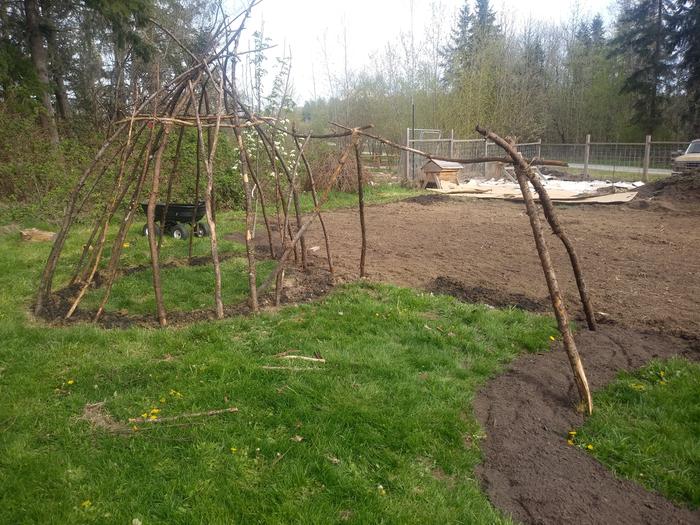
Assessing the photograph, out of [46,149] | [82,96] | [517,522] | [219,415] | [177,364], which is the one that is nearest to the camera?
[517,522]

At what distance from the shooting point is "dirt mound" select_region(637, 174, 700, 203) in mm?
13656

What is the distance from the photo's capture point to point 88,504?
8.71ft

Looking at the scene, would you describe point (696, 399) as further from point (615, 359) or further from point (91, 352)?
point (91, 352)

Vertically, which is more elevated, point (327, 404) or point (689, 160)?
point (689, 160)

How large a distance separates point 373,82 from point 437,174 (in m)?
11.8

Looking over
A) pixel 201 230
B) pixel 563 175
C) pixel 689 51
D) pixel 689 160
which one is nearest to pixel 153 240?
pixel 201 230

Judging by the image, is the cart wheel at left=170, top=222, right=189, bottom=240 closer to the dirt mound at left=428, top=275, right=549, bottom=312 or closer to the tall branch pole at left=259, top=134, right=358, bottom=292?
the tall branch pole at left=259, top=134, right=358, bottom=292

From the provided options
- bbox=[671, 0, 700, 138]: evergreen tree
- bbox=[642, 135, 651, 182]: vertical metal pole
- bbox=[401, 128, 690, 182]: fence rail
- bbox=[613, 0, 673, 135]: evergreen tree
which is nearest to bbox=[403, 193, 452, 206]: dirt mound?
bbox=[401, 128, 690, 182]: fence rail

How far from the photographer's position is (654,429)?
343cm

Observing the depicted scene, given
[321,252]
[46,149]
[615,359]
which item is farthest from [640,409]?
[46,149]

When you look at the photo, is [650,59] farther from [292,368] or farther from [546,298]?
[292,368]

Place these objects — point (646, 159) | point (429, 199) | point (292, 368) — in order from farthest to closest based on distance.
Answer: point (646, 159) → point (429, 199) → point (292, 368)

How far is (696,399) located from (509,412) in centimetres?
138

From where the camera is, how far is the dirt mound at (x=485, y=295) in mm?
5895
